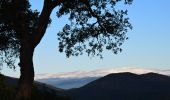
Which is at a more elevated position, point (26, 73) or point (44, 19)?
point (44, 19)

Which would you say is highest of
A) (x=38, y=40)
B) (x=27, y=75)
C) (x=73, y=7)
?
(x=73, y=7)

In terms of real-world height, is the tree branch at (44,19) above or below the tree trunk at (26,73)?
above

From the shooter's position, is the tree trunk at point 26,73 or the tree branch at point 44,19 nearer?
the tree trunk at point 26,73

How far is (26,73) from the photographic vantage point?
140 ft

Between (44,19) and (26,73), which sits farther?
(44,19)

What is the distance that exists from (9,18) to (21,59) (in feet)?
14.8

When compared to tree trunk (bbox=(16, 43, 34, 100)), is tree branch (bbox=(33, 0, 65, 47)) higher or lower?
higher

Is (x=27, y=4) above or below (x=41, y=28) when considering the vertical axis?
above

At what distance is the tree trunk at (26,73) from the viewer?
42.8 metres

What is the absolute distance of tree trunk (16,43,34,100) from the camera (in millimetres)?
42781

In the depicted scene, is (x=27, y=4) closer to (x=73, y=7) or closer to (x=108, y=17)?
(x=73, y=7)

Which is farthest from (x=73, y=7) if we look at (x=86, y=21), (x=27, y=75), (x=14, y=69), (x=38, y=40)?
(x=14, y=69)

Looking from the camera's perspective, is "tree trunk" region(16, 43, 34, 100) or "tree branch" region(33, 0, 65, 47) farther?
"tree branch" region(33, 0, 65, 47)

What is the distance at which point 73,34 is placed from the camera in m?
47.7
